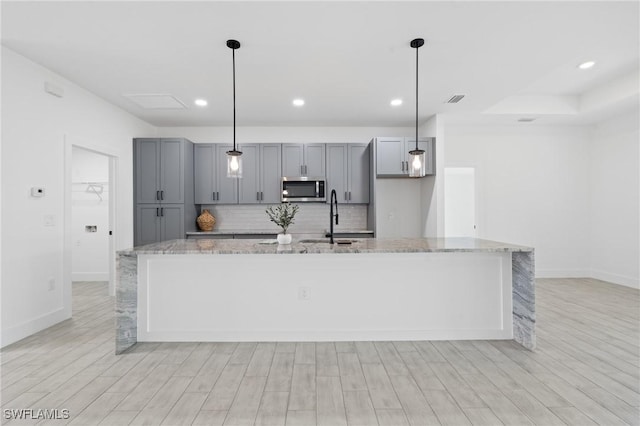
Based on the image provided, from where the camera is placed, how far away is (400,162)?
533 cm

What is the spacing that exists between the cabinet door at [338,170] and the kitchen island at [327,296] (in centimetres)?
261

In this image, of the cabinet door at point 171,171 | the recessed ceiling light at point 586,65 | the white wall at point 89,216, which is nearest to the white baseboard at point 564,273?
the recessed ceiling light at point 586,65

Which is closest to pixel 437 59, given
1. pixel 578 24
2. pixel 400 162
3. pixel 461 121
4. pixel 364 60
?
pixel 364 60

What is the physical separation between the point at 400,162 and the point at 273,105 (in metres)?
2.06

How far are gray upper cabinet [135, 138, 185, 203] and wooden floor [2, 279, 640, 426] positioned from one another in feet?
7.74

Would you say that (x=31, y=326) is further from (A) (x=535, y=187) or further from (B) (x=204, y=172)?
(A) (x=535, y=187)

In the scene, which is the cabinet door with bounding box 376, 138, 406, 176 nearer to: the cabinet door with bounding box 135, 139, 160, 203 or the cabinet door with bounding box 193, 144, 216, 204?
the cabinet door with bounding box 193, 144, 216, 204

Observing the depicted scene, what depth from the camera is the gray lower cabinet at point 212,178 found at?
567 cm

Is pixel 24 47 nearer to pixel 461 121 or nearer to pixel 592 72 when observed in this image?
pixel 461 121

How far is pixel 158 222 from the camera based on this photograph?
5309mm

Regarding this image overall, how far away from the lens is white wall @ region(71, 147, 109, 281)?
6.00 metres

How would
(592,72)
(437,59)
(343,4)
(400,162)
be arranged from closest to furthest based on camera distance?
1. (343,4)
2. (437,59)
3. (592,72)
4. (400,162)

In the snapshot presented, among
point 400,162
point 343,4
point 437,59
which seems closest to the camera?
point 343,4

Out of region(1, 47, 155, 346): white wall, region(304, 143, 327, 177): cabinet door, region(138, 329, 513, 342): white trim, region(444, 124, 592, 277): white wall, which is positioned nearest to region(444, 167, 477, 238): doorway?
region(444, 124, 592, 277): white wall
